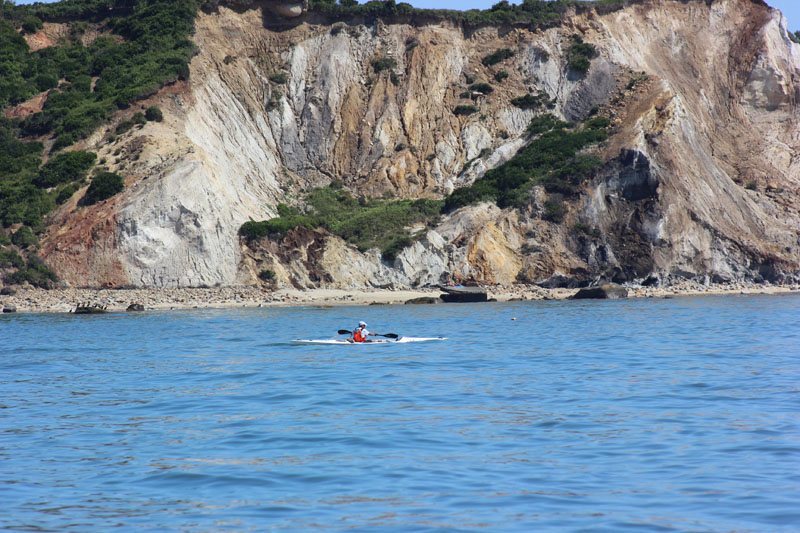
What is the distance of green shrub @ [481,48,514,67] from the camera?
69.2 m

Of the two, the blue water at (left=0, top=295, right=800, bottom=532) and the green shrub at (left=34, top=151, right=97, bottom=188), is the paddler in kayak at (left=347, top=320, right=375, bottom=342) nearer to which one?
the blue water at (left=0, top=295, right=800, bottom=532)

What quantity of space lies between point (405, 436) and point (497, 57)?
60.6 m

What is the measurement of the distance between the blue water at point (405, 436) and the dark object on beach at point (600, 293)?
66.9 feet

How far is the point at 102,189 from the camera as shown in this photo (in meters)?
46.5

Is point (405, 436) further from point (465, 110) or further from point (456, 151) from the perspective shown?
point (465, 110)

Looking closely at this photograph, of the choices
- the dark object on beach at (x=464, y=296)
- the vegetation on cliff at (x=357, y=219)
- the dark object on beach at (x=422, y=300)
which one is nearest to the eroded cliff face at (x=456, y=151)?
the vegetation on cliff at (x=357, y=219)

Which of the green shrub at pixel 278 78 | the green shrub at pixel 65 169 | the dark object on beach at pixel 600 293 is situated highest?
the green shrub at pixel 278 78

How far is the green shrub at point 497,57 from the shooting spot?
69188 mm

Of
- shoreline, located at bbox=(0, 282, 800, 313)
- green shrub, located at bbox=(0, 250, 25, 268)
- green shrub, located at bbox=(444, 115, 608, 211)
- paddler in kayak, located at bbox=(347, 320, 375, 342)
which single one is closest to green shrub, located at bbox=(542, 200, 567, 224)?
green shrub, located at bbox=(444, 115, 608, 211)

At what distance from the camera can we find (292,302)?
44.0 m

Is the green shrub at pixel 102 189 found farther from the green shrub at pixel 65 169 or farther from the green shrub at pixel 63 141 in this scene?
the green shrub at pixel 63 141

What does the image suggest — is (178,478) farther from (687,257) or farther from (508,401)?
(687,257)

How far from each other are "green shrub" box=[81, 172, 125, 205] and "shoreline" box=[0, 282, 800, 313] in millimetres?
6163

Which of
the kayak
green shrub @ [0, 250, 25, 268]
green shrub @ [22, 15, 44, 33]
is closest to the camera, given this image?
the kayak
